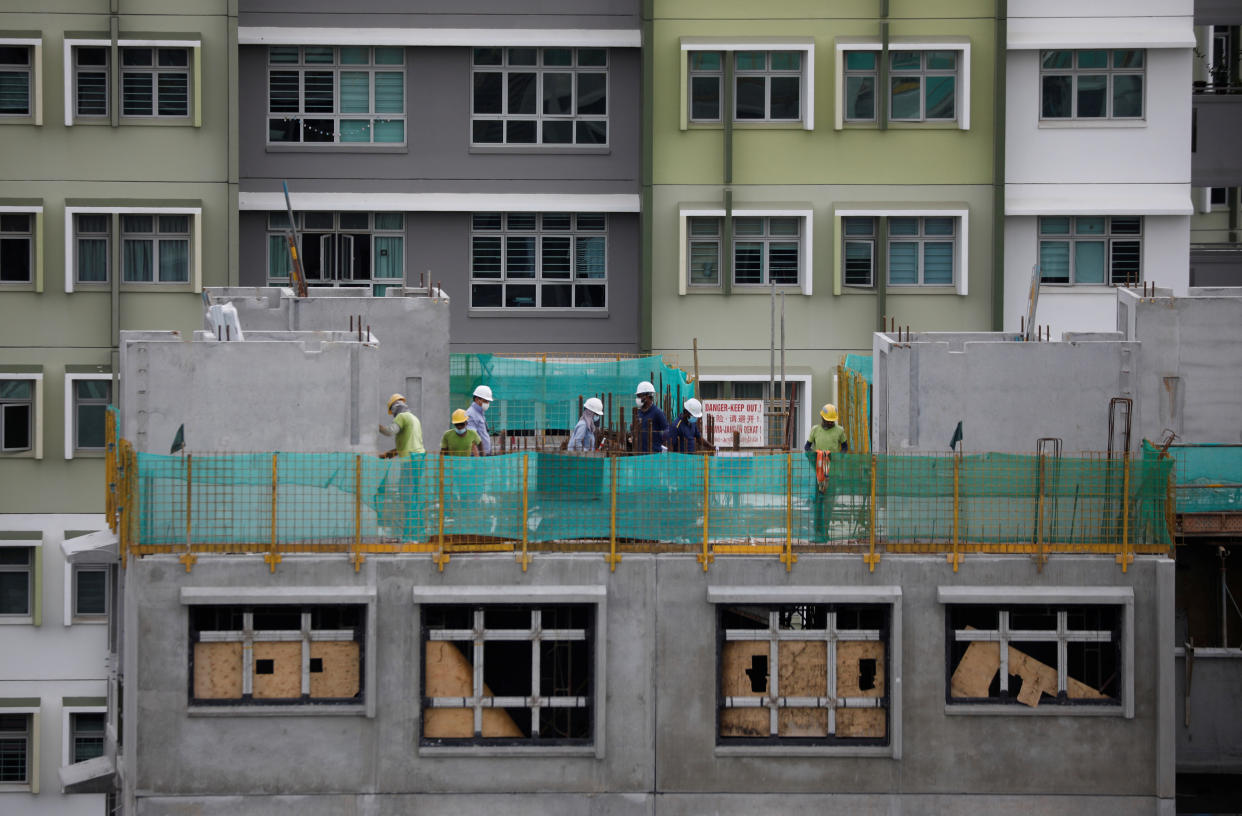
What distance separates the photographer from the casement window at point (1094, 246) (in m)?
43.8

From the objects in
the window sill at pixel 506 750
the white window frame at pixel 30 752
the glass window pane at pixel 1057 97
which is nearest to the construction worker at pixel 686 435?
the window sill at pixel 506 750

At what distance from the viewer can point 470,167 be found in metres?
44.4

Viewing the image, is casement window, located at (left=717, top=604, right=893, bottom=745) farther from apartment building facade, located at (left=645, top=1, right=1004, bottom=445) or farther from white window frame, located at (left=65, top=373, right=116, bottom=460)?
white window frame, located at (left=65, top=373, right=116, bottom=460)

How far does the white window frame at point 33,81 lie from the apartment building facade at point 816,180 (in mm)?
13183

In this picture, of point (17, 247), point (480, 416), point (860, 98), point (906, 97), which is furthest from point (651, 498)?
point (17, 247)

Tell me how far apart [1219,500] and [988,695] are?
4917 millimetres

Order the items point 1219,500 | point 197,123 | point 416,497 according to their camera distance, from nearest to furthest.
Result: point 416,497 < point 1219,500 < point 197,123

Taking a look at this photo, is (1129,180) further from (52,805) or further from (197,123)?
(52,805)

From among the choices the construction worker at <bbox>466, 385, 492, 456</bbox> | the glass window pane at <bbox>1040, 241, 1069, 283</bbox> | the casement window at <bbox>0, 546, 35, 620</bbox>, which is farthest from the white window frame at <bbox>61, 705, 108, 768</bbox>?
the glass window pane at <bbox>1040, 241, 1069, 283</bbox>

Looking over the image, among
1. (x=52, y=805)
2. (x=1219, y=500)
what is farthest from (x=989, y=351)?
(x=52, y=805)

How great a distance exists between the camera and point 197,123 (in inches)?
1686

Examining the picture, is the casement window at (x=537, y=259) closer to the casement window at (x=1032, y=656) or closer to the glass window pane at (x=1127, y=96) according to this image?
the glass window pane at (x=1127, y=96)

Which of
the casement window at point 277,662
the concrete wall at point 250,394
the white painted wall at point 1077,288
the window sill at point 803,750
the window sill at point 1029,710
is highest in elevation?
the white painted wall at point 1077,288

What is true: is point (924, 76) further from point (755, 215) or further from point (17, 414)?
point (17, 414)
